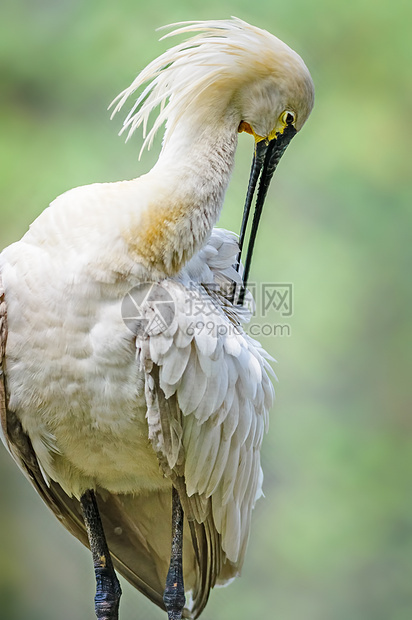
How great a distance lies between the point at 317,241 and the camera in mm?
3004

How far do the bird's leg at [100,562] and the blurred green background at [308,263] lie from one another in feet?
4.21

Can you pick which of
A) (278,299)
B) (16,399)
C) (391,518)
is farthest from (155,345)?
(391,518)

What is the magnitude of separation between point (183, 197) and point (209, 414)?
366 mm

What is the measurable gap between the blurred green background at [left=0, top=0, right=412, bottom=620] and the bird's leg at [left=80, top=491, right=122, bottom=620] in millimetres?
1282

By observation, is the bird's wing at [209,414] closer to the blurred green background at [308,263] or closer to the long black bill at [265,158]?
the long black bill at [265,158]

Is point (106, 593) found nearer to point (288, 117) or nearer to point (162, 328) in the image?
point (162, 328)

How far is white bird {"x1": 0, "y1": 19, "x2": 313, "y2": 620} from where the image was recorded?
1.35m

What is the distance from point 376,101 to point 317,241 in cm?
59

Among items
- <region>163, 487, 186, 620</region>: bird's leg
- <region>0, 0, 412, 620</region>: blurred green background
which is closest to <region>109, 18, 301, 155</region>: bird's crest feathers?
<region>163, 487, 186, 620</region>: bird's leg

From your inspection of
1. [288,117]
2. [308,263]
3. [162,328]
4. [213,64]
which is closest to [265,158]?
[288,117]

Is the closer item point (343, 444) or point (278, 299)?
point (278, 299)

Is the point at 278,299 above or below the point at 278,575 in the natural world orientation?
above

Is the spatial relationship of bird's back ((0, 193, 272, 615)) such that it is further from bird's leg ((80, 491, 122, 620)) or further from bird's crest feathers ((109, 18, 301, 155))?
bird's crest feathers ((109, 18, 301, 155))

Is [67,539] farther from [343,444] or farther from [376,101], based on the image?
[376,101]
